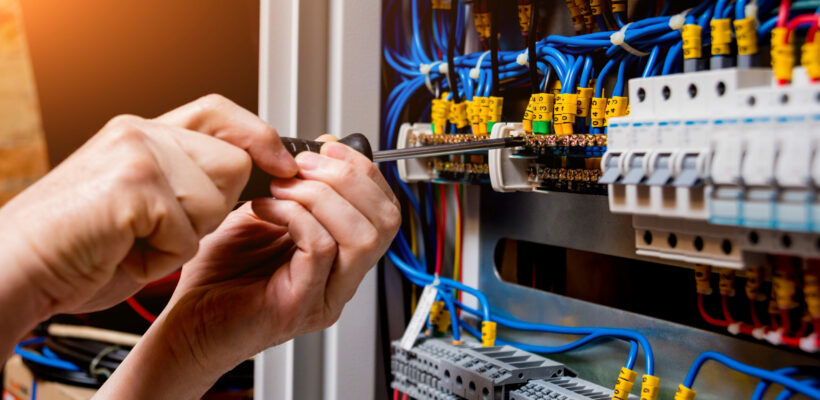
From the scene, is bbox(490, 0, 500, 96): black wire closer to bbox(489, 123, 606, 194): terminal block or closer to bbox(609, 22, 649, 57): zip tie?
bbox(489, 123, 606, 194): terminal block

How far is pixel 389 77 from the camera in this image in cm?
130

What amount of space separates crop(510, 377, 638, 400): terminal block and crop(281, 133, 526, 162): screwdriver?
A: 351 millimetres

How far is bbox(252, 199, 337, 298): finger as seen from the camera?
735 millimetres

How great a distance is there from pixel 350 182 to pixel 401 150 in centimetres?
17

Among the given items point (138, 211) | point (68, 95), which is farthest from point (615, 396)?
point (68, 95)

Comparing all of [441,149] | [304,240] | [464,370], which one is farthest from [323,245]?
[464,370]

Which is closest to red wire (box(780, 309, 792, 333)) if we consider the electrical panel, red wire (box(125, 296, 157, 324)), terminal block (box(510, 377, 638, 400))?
the electrical panel

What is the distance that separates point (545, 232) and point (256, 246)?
46cm

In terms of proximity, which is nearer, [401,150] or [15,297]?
[15,297]

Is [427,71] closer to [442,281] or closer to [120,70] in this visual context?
[442,281]

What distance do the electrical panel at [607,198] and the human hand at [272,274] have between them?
282 millimetres

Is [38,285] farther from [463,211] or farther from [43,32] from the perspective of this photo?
[43,32]

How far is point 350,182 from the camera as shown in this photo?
0.75 m

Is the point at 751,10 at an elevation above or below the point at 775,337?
above
